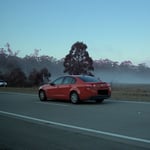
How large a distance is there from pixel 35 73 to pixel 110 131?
48568 millimetres

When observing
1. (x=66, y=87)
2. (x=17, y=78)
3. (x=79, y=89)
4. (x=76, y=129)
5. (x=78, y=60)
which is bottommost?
(x=76, y=129)

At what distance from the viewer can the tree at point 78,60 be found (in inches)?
2228

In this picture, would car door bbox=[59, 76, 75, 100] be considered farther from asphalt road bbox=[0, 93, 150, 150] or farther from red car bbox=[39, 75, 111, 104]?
asphalt road bbox=[0, 93, 150, 150]

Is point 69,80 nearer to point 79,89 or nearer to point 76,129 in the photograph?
point 79,89

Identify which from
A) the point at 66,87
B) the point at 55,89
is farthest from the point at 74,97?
the point at 55,89

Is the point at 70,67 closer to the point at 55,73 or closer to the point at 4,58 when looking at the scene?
the point at 4,58

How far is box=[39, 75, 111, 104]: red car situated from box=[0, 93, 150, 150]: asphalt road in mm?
3350

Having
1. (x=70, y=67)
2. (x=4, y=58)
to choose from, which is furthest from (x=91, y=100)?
(x=4, y=58)

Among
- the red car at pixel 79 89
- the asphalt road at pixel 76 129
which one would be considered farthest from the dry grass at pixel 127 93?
the asphalt road at pixel 76 129

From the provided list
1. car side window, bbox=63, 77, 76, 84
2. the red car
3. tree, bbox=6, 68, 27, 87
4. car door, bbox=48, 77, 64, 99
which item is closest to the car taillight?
the red car

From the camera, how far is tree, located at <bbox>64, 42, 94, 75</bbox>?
56594 millimetres

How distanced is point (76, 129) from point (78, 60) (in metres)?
45.6

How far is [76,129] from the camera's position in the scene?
1145 centimetres

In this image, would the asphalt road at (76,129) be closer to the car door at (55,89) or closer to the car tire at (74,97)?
the car tire at (74,97)
